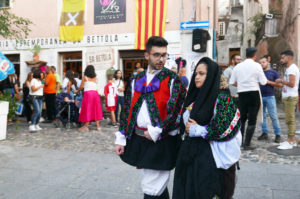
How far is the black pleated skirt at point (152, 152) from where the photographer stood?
2.66 metres

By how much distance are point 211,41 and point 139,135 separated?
11329mm

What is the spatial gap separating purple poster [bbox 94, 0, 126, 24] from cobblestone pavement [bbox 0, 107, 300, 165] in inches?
264

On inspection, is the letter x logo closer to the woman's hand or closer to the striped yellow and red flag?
the striped yellow and red flag

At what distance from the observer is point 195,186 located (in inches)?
96.7

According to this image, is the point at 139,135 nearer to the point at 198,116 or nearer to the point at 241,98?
the point at 198,116

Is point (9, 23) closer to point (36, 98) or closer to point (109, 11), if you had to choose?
point (36, 98)

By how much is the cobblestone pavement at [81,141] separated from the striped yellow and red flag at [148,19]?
5743 millimetres

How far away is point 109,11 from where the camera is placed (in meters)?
14.5

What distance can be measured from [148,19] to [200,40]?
258 centimetres

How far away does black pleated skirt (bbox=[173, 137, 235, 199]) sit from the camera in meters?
2.43

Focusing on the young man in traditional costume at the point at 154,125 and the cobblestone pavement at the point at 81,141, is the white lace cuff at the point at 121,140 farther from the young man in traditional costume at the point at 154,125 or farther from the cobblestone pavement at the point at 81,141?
the cobblestone pavement at the point at 81,141

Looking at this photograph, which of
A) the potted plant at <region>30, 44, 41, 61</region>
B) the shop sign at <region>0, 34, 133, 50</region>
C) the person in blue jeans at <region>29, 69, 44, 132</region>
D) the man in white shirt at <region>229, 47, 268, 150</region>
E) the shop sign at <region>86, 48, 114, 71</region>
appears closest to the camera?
the man in white shirt at <region>229, 47, 268, 150</region>

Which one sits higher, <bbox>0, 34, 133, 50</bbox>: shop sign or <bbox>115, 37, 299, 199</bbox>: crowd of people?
<bbox>0, 34, 133, 50</bbox>: shop sign

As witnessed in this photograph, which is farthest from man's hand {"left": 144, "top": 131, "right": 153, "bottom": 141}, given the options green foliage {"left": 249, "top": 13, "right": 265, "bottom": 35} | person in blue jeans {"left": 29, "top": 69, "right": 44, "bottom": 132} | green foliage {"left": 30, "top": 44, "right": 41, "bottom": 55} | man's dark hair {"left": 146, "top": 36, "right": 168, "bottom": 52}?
green foliage {"left": 249, "top": 13, "right": 265, "bottom": 35}
